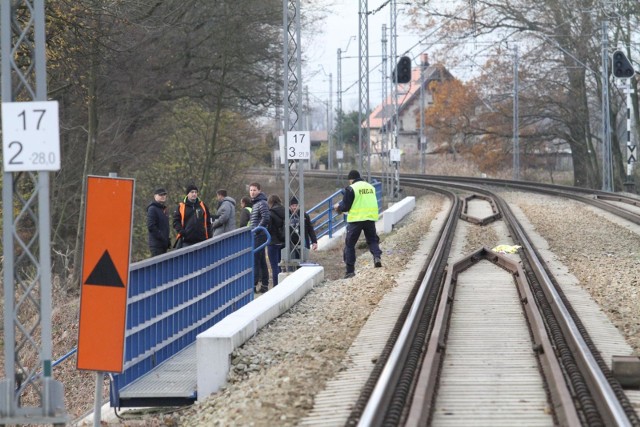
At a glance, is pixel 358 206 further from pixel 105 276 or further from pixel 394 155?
pixel 394 155

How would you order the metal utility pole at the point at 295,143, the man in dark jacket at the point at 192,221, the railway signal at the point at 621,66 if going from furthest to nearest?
the railway signal at the point at 621,66 < the metal utility pole at the point at 295,143 < the man in dark jacket at the point at 192,221

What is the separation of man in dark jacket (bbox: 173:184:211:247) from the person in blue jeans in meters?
3.18

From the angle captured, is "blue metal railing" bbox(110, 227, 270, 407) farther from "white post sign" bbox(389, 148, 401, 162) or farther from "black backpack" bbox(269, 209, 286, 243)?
"white post sign" bbox(389, 148, 401, 162)

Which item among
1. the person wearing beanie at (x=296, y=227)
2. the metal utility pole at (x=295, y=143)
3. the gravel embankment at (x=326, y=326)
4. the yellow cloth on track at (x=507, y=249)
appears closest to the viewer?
the gravel embankment at (x=326, y=326)

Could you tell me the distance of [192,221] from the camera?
16.7 metres

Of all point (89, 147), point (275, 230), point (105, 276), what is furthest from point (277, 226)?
point (105, 276)

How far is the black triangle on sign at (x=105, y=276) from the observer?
29.2 feet

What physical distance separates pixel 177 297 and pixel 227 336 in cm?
190

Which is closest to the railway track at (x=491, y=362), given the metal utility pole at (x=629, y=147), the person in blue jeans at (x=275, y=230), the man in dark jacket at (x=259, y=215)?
the man in dark jacket at (x=259, y=215)

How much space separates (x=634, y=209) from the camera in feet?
111

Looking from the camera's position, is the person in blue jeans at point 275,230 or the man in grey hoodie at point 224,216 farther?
the person in blue jeans at point 275,230

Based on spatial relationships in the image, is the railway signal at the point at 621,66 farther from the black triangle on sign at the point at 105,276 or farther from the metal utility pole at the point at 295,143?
the black triangle on sign at the point at 105,276

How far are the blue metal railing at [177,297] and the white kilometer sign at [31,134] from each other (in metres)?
2.30

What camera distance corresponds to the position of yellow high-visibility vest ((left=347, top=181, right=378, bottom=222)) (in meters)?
17.7
